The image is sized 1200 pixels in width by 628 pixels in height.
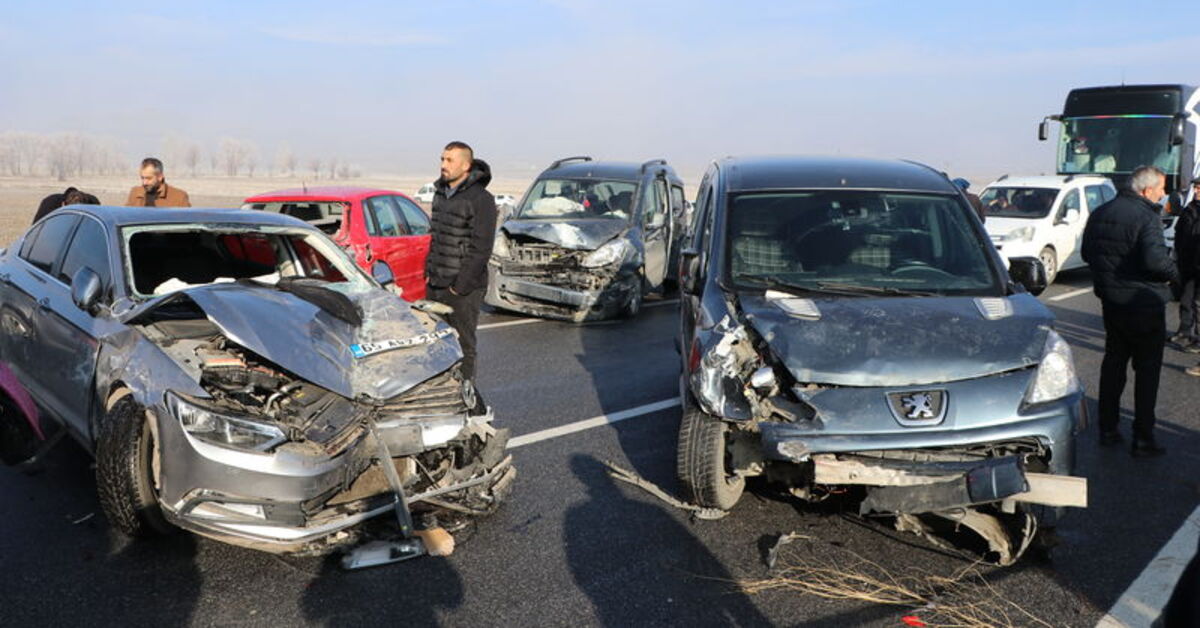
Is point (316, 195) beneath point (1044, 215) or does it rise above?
above

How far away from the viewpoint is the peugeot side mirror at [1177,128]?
18.5m

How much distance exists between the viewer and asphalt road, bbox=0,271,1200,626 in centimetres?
385

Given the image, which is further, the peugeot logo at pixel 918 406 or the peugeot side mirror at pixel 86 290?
the peugeot side mirror at pixel 86 290

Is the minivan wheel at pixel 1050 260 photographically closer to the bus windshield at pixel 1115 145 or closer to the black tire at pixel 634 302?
the bus windshield at pixel 1115 145

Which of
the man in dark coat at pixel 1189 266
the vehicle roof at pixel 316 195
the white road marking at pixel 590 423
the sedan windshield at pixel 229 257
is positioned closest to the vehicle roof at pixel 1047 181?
the man in dark coat at pixel 1189 266

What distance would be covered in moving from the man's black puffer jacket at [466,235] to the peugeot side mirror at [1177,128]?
16938 mm

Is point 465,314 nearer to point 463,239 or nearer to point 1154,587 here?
point 463,239

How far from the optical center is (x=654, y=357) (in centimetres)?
921

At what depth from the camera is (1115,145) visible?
1989 cm

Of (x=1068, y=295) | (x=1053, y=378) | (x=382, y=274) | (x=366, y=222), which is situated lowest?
(x=1068, y=295)

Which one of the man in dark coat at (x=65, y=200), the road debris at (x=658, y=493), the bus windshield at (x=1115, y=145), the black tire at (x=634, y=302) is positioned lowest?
the road debris at (x=658, y=493)

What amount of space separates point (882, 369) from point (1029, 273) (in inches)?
65.1

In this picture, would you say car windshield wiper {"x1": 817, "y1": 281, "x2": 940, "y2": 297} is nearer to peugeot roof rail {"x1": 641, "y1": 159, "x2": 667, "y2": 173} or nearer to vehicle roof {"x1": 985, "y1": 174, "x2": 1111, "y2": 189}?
peugeot roof rail {"x1": 641, "y1": 159, "x2": 667, "y2": 173}

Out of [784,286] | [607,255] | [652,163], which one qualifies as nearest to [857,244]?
[784,286]
